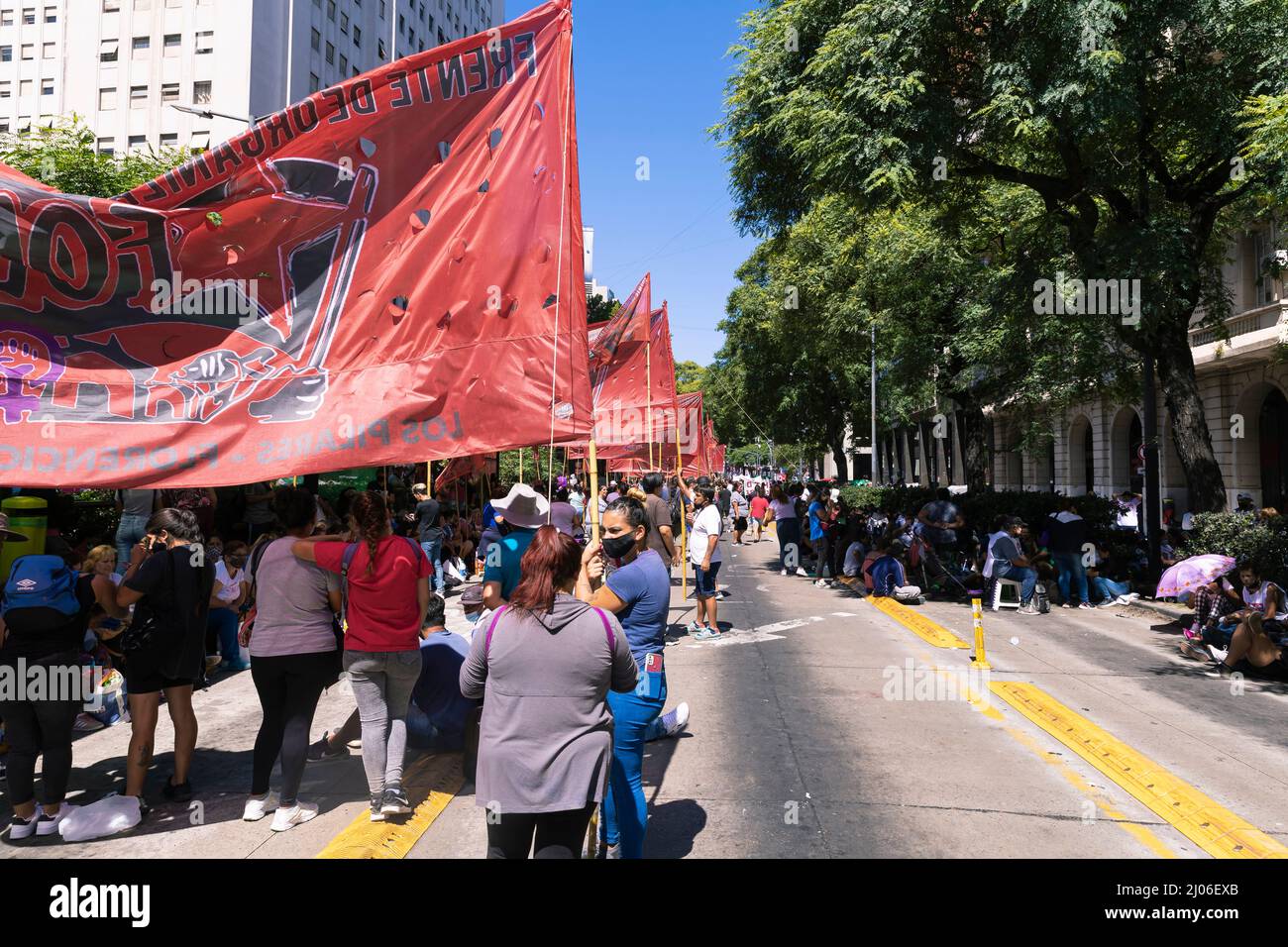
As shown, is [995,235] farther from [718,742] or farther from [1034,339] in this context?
[718,742]

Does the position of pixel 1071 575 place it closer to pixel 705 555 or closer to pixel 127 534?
pixel 705 555

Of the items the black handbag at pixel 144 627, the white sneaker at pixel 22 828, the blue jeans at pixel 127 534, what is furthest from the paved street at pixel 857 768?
the blue jeans at pixel 127 534

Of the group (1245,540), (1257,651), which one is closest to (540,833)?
(1257,651)

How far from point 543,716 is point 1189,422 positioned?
50.9 feet

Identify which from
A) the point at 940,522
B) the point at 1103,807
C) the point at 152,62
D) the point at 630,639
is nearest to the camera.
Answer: the point at 630,639

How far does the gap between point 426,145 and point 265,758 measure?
3.62 m

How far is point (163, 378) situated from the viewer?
15.3 feet

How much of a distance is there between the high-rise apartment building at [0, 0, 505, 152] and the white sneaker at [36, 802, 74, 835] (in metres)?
41.7

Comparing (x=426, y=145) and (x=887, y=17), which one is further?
(x=887, y=17)

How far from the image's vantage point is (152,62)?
4178 cm

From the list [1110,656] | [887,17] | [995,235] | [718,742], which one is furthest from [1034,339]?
[718,742]

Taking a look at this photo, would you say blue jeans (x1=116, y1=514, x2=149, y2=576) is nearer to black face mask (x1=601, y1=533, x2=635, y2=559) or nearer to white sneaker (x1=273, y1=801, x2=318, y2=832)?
white sneaker (x1=273, y1=801, x2=318, y2=832)

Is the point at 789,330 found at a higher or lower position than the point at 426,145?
higher

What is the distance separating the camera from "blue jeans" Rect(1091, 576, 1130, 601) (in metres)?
15.3
